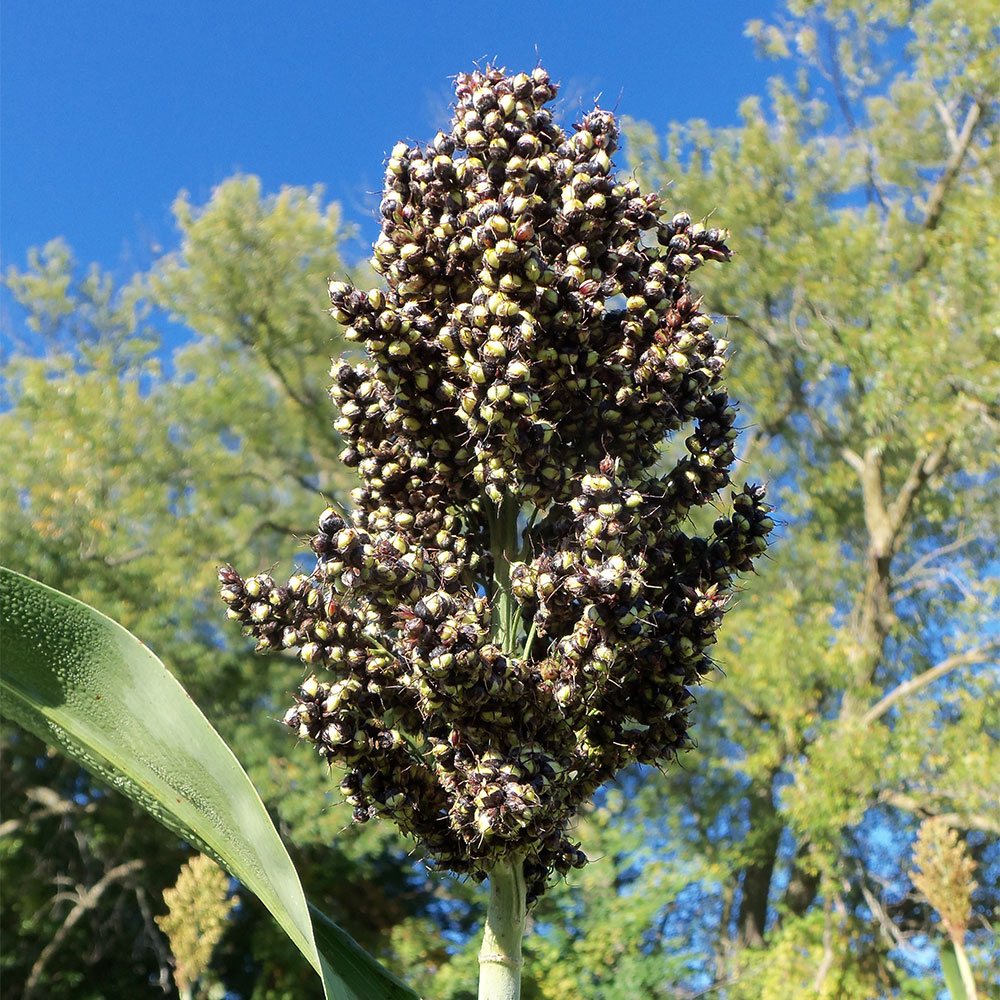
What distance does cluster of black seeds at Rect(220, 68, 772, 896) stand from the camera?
6.56ft

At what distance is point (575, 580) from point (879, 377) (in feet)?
42.9

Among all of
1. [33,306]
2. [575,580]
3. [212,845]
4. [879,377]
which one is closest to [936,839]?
[575,580]

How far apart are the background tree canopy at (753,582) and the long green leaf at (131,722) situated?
12.7 metres

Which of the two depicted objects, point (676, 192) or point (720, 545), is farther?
point (676, 192)

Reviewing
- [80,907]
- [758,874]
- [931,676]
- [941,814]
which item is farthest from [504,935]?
[80,907]

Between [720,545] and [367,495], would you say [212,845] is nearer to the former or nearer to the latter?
[367,495]

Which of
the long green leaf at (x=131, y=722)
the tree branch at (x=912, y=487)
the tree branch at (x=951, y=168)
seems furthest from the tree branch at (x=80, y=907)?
the tree branch at (x=951, y=168)

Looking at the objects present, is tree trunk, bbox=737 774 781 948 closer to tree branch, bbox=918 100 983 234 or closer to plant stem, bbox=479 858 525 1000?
tree branch, bbox=918 100 983 234

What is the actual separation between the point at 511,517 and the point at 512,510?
0.05 feet

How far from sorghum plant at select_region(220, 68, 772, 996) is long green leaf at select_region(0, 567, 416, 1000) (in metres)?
0.52

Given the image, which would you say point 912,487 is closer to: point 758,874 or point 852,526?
point 852,526

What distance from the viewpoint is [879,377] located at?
45.6ft

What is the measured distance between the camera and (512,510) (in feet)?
7.67

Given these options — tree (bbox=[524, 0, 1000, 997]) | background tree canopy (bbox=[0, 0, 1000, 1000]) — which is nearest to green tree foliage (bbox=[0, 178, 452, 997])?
background tree canopy (bbox=[0, 0, 1000, 1000])
